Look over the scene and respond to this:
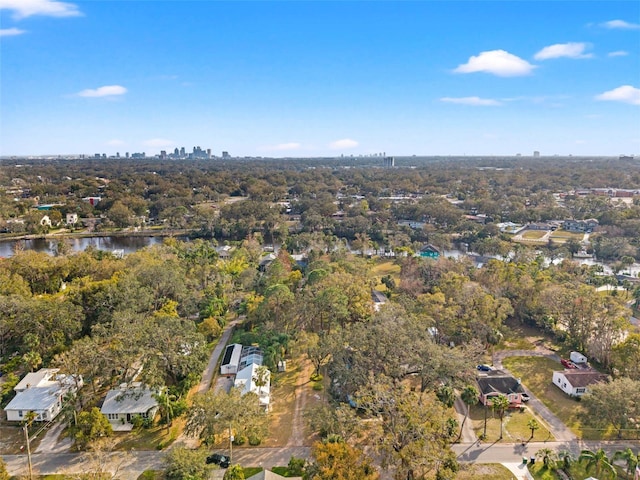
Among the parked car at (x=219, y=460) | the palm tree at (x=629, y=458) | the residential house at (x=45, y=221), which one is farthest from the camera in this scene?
the residential house at (x=45, y=221)

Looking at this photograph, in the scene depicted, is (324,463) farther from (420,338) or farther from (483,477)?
(420,338)

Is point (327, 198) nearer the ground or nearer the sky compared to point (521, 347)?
nearer the sky

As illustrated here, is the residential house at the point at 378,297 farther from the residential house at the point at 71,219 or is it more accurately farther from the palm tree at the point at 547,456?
the residential house at the point at 71,219

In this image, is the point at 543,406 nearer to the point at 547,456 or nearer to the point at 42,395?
the point at 547,456

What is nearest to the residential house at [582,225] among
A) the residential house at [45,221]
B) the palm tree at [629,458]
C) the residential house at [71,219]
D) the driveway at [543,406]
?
the driveway at [543,406]

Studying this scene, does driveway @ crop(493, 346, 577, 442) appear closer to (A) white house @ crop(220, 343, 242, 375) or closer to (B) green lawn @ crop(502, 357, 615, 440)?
(B) green lawn @ crop(502, 357, 615, 440)

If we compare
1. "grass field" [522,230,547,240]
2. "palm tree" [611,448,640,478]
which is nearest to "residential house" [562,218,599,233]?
"grass field" [522,230,547,240]

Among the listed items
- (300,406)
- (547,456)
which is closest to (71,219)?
(300,406)

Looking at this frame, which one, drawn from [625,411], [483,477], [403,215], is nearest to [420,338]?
[483,477]
